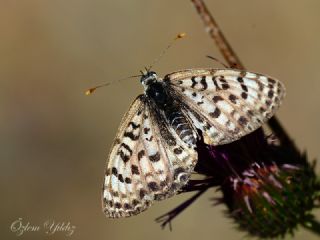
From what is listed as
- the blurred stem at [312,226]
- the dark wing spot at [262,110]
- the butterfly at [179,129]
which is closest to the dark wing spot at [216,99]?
the butterfly at [179,129]

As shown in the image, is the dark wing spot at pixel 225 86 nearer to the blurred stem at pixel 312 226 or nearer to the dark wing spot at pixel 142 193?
the dark wing spot at pixel 142 193

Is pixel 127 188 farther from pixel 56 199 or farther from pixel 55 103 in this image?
pixel 55 103

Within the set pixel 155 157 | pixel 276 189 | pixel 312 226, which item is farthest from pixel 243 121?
pixel 312 226

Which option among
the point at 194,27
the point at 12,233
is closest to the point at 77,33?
the point at 194,27

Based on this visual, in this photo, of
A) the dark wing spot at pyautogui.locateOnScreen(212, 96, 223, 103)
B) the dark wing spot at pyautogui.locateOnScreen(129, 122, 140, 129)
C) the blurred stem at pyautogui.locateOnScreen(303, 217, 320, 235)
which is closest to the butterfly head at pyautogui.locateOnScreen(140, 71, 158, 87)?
the dark wing spot at pyautogui.locateOnScreen(129, 122, 140, 129)

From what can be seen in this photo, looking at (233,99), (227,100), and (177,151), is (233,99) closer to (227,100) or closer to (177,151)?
(227,100)
